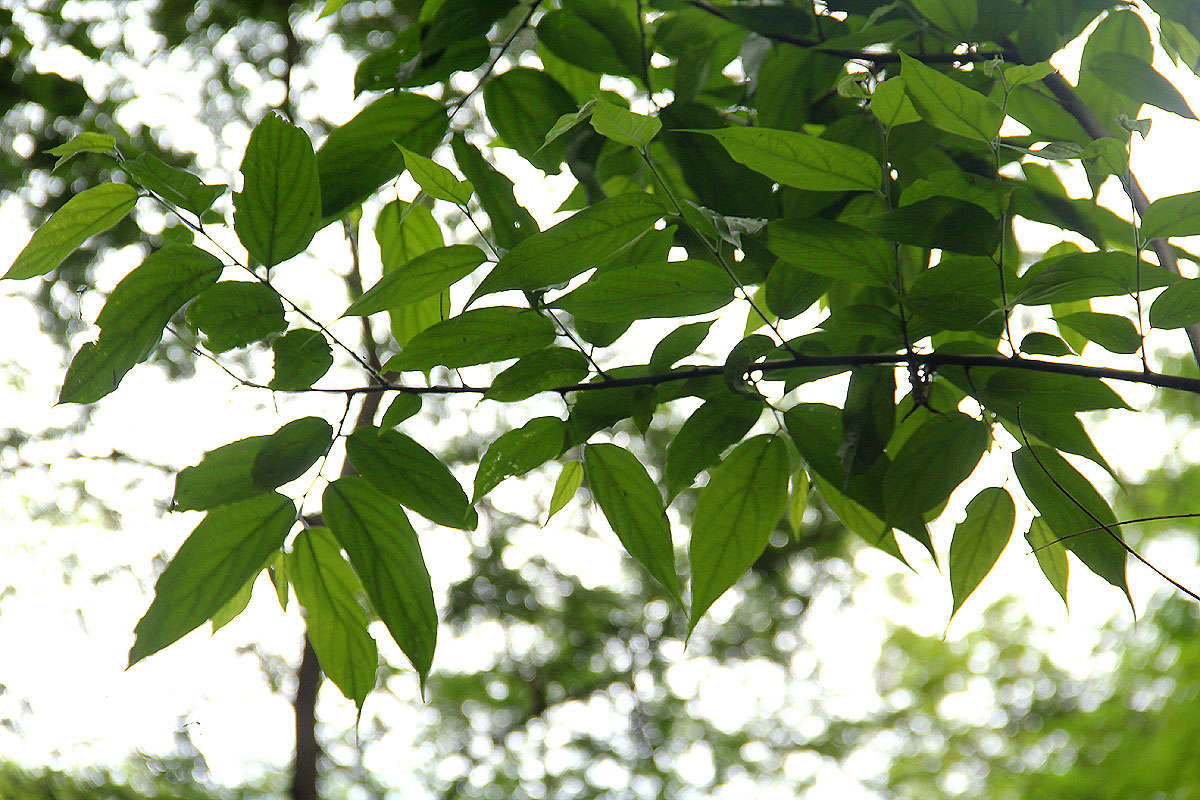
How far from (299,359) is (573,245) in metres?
0.15

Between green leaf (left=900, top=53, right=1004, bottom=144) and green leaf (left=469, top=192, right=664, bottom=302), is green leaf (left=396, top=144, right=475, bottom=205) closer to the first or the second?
green leaf (left=469, top=192, right=664, bottom=302)

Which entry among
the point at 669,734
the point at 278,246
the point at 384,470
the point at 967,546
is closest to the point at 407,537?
the point at 384,470

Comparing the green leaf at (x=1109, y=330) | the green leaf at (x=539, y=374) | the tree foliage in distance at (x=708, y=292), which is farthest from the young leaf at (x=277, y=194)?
the green leaf at (x=1109, y=330)

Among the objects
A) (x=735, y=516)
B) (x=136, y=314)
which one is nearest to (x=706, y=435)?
(x=735, y=516)

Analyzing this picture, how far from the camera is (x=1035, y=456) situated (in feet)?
1.12

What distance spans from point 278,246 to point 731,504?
0.23m

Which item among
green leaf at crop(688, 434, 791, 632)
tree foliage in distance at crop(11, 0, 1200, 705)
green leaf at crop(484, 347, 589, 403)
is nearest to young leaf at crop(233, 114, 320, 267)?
tree foliage in distance at crop(11, 0, 1200, 705)

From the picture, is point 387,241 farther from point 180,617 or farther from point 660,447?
point 660,447

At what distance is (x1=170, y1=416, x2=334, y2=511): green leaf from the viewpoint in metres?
0.34

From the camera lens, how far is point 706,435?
14.0 inches

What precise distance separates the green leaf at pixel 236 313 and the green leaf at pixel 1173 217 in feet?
1.17

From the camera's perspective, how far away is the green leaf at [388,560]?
34 cm

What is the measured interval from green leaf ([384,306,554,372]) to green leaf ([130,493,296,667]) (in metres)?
0.11

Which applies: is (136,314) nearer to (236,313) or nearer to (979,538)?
(236,313)
